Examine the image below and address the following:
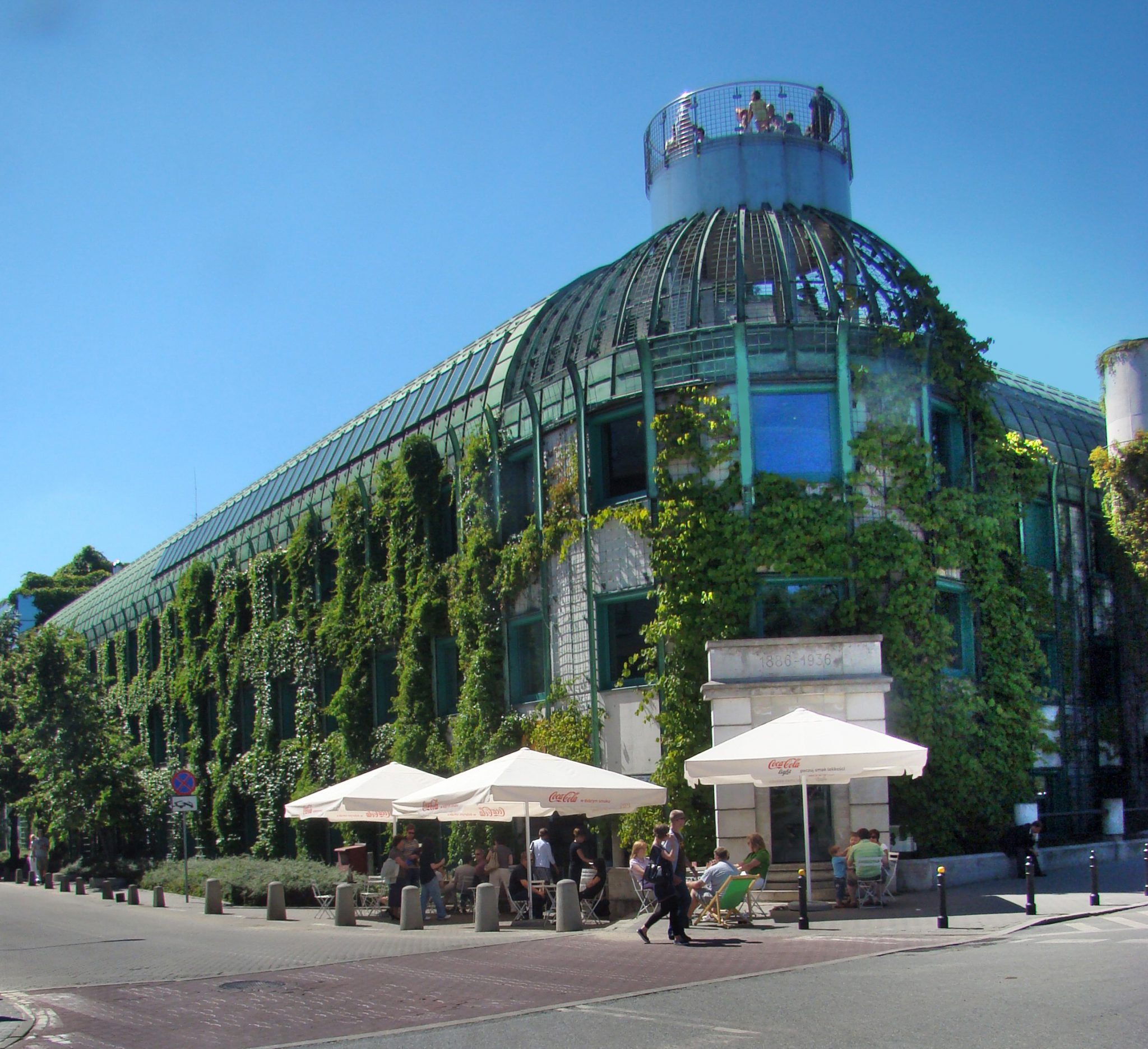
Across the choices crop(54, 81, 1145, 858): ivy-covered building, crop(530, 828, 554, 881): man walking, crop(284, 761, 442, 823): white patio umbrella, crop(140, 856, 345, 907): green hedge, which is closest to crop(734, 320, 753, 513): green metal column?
crop(54, 81, 1145, 858): ivy-covered building

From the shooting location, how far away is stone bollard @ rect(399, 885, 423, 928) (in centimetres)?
2091

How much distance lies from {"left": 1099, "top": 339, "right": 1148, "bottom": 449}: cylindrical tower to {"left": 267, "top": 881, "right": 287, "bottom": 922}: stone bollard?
809 inches

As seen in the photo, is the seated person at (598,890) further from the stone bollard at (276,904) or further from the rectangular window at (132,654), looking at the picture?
the rectangular window at (132,654)

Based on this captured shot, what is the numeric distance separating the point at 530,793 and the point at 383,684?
15407 millimetres

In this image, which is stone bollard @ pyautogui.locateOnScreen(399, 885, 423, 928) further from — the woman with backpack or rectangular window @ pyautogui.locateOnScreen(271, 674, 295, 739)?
rectangular window @ pyautogui.locateOnScreen(271, 674, 295, 739)

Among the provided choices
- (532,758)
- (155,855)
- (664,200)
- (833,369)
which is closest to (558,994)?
(532,758)

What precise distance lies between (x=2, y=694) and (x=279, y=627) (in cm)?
2203

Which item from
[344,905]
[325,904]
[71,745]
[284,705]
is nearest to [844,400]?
[344,905]

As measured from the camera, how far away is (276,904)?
23.8m

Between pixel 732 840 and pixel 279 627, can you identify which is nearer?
pixel 732 840

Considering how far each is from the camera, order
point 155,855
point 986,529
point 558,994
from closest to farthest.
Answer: point 558,994
point 986,529
point 155,855

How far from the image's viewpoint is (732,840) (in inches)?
861

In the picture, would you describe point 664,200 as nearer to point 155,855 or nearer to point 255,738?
point 255,738

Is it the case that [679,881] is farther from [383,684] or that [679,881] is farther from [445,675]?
[383,684]
